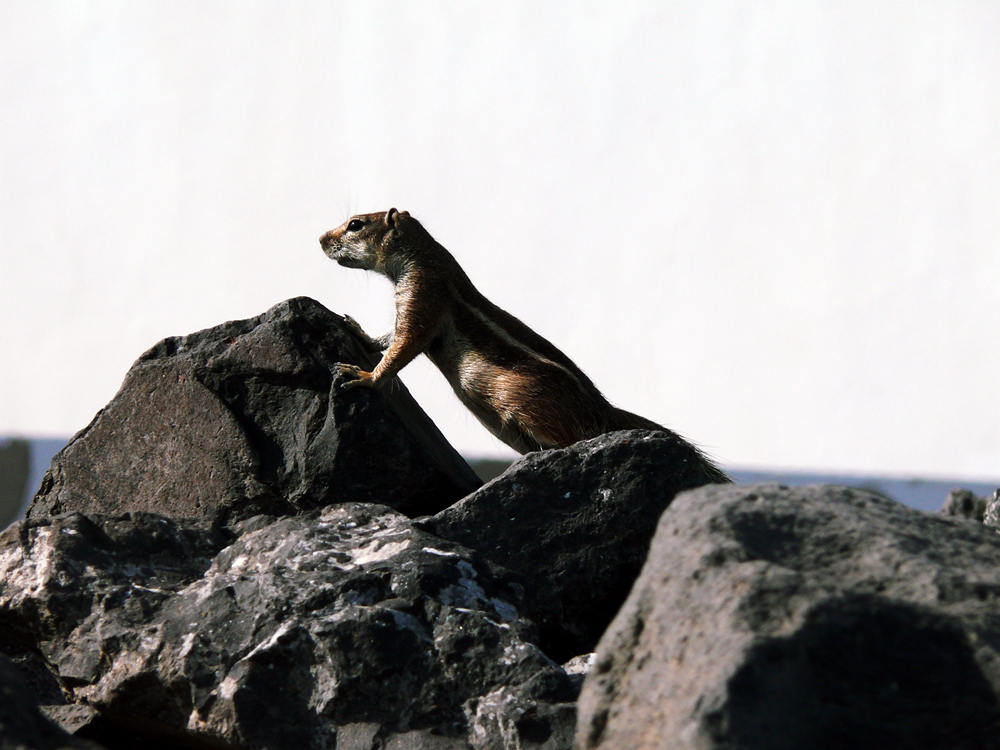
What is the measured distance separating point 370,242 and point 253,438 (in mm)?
1670

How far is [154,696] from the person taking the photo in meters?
3.00

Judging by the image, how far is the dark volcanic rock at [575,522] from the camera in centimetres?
362

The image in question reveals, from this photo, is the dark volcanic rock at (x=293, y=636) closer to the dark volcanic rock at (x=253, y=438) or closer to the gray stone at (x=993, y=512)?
the dark volcanic rock at (x=253, y=438)

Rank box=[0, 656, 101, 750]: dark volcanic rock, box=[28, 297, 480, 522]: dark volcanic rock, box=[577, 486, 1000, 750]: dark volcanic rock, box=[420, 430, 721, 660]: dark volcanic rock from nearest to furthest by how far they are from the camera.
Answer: box=[577, 486, 1000, 750]: dark volcanic rock → box=[0, 656, 101, 750]: dark volcanic rock → box=[420, 430, 721, 660]: dark volcanic rock → box=[28, 297, 480, 522]: dark volcanic rock

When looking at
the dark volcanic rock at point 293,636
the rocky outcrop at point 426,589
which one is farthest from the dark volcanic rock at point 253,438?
the dark volcanic rock at point 293,636

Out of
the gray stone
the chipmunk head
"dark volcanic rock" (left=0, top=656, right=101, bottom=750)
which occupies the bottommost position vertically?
"dark volcanic rock" (left=0, top=656, right=101, bottom=750)

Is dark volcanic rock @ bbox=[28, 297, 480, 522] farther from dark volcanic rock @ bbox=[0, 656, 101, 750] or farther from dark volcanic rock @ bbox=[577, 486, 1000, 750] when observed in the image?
dark volcanic rock @ bbox=[577, 486, 1000, 750]

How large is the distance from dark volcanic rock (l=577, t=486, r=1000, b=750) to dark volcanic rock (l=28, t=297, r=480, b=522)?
6.91 ft

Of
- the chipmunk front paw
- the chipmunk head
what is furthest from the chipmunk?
the chipmunk front paw

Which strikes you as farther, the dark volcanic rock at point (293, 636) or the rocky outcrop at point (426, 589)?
the dark volcanic rock at point (293, 636)

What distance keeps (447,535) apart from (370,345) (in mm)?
1710

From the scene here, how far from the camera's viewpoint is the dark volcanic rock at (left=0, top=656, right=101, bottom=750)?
1.95m

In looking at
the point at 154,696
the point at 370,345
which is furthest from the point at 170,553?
the point at 370,345

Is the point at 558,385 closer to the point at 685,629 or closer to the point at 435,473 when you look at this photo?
the point at 435,473
